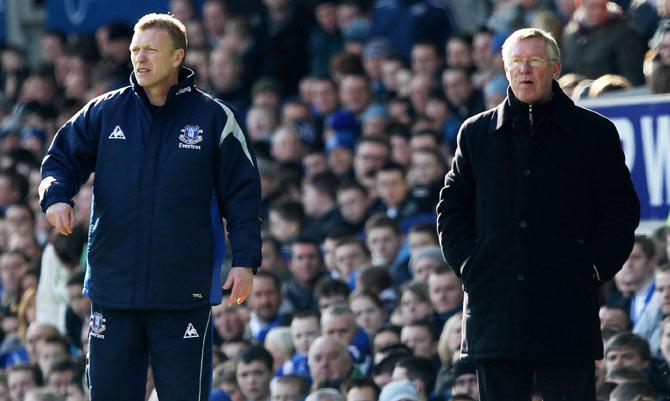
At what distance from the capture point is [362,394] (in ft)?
36.2

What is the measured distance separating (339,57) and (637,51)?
4.22m

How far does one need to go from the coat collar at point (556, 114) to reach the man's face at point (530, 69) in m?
0.06

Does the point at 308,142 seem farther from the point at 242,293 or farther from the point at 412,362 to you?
the point at 242,293

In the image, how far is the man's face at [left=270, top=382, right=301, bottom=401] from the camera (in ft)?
38.2

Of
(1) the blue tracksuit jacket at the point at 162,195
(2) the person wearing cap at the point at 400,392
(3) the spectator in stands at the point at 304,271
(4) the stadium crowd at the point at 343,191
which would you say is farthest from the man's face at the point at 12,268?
(1) the blue tracksuit jacket at the point at 162,195

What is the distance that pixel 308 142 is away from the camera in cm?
1691

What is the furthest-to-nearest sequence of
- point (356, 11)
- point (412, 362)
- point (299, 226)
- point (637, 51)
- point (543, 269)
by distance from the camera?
point (356, 11) < point (299, 226) < point (637, 51) < point (412, 362) < point (543, 269)

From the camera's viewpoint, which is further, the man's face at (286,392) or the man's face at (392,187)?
the man's face at (392,187)

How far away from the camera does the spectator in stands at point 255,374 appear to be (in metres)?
12.2

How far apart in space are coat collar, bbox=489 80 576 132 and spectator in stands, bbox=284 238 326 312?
20.6ft

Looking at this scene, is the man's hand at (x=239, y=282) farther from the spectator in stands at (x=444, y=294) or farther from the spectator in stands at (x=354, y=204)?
the spectator in stands at (x=354, y=204)

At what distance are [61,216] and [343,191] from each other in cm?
721

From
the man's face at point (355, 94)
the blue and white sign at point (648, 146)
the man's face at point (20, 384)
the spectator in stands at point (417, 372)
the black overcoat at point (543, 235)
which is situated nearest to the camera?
the black overcoat at point (543, 235)

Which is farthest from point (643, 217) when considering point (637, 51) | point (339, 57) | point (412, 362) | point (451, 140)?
point (339, 57)
